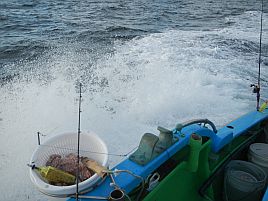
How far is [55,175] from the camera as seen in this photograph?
1.54 m

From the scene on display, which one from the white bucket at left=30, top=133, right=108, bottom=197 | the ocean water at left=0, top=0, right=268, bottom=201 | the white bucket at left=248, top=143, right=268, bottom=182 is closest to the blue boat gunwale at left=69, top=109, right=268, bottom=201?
the white bucket at left=30, top=133, right=108, bottom=197

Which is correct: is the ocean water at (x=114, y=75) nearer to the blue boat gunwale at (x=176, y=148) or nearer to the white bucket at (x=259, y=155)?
the blue boat gunwale at (x=176, y=148)

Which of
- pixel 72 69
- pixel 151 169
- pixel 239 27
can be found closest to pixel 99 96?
pixel 72 69

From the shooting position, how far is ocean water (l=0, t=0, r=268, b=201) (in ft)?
14.8

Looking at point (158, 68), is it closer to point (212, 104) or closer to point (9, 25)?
point (212, 104)

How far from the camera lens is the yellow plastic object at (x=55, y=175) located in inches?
60.6

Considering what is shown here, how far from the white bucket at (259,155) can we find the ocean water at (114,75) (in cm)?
184

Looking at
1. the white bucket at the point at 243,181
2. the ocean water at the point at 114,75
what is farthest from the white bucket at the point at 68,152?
the ocean water at the point at 114,75

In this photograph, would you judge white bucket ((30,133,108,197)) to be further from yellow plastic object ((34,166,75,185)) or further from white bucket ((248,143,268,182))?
white bucket ((248,143,268,182))

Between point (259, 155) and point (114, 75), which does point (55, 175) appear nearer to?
point (259, 155)

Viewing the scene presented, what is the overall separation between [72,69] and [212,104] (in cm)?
346

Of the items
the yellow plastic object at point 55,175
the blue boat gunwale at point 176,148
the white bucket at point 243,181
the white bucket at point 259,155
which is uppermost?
the yellow plastic object at point 55,175

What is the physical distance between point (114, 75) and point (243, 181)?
4.46 m

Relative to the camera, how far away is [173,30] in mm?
10422
